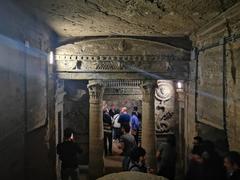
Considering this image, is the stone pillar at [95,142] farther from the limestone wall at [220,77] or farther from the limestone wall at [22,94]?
the limestone wall at [220,77]

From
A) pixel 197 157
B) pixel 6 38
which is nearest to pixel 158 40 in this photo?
pixel 197 157

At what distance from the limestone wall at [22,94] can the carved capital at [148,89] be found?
279cm

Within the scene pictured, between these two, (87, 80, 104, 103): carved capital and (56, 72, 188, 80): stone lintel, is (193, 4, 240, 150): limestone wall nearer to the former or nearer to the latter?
(56, 72, 188, 80): stone lintel

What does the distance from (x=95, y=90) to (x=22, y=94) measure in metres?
3.36

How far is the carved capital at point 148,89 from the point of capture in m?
8.38

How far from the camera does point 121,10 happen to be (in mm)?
4852

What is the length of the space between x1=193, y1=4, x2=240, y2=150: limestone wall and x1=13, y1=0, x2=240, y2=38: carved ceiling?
0.25 meters

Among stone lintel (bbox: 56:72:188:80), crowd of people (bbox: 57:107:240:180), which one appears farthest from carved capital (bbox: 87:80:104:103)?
crowd of people (bbox: 57:107:240:180)

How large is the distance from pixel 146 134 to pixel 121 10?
4.57m

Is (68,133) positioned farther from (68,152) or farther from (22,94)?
(22,94)

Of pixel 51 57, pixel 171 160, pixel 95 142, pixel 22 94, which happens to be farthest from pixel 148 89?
pixel 22 94

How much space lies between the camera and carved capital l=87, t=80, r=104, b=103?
8188mm

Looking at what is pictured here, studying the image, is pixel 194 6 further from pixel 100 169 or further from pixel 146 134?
pixel 100 169

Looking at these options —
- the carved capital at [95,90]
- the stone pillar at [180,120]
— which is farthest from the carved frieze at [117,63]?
the stone pillar at [180,120]
